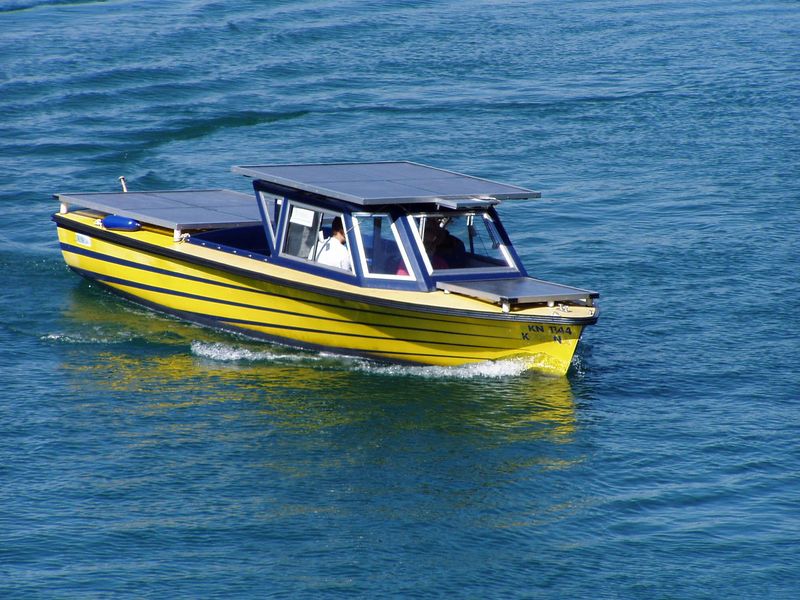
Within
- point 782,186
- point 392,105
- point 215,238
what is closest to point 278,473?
A: point 215,238

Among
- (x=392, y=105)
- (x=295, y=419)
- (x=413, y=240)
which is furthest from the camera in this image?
(x=392, y=105)

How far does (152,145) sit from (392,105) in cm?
A: 661

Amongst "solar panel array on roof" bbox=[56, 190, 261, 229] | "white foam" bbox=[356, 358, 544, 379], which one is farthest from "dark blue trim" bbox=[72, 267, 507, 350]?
"solar panel array on roof" bbox=[56, 190, 261, 229]

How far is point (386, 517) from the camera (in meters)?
13.7

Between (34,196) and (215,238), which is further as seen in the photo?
(34,196)

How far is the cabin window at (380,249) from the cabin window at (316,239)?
1.09ft

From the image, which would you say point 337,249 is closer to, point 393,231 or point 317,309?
point 317,309

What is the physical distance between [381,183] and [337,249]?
3.84 ft

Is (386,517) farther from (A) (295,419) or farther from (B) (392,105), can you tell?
(B) (392,105)

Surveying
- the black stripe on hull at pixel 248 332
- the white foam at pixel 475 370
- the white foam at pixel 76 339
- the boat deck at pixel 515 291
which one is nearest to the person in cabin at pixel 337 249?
the black stripe on hull at pixel 248 332

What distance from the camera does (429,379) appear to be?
57.9 feet

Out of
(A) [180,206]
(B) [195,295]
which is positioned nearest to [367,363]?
(B) [195,295]

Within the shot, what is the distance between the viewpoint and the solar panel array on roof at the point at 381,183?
17.7 metres

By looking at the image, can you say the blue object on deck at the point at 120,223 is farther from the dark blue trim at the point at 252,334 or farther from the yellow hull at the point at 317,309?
the dark blue trim at the point at 252,334
